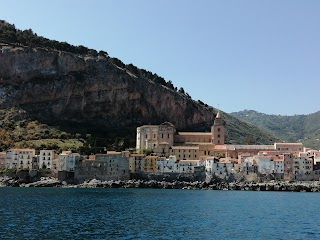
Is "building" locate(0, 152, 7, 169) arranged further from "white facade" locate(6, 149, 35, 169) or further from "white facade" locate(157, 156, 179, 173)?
"white facade" locate(157, 156, 179, 173)

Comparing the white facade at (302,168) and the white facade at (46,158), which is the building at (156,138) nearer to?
the white facade at (46,158)

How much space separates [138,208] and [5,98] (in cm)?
9495

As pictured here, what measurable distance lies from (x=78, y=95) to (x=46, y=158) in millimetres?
43745

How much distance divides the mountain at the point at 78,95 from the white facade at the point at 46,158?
19996 millimetres

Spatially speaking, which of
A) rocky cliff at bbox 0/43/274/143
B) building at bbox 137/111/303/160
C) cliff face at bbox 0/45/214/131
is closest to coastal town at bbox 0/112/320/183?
building at bbox 137/111/303/160

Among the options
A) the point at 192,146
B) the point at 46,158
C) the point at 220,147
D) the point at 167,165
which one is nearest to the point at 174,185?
the point at 167,165

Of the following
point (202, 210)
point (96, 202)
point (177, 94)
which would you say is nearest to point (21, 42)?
point (177, 94)

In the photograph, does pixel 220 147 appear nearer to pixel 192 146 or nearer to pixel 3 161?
pixel 192 146

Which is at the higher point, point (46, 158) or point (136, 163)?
point (46, 158)

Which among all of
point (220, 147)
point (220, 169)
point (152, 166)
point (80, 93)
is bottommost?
point (220, 169)

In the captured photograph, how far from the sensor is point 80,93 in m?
148

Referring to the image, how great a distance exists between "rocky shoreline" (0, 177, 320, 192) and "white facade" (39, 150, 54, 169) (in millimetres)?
3956

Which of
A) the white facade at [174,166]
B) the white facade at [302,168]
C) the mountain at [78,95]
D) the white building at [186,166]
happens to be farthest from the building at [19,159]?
the white facade at [302,168]

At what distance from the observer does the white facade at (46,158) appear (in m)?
107
